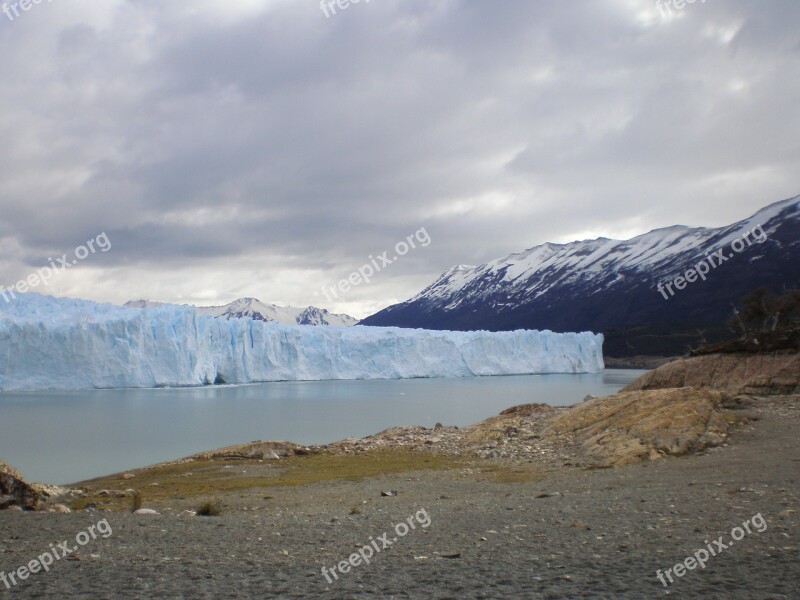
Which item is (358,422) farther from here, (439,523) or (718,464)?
(439,523)

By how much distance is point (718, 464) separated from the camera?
8336 millimetres

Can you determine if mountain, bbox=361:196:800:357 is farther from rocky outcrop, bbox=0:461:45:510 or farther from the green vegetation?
rocky outcrop, bbox=0:461:45:510

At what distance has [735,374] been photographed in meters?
16.8

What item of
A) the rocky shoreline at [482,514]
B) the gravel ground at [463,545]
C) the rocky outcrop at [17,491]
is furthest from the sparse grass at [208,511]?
the rocky outcrop at [17,491]

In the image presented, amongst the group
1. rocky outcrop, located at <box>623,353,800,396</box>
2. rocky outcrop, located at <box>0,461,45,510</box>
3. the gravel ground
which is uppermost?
rocky outcrop, located at <box>0,461,45,510</box>
